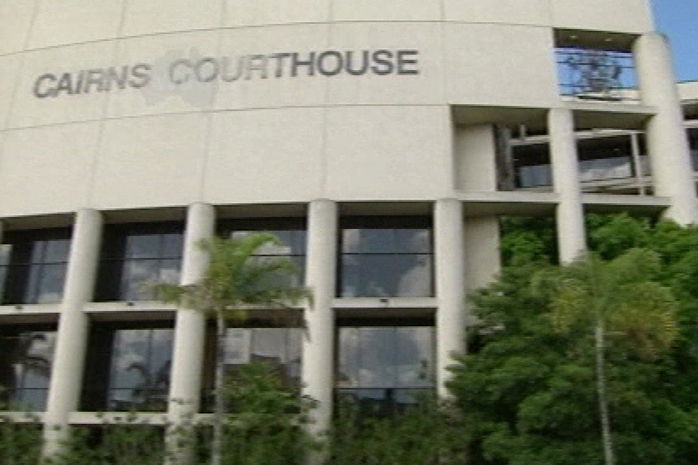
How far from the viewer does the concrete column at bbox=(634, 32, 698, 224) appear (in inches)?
1069

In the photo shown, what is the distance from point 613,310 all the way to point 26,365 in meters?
22.2

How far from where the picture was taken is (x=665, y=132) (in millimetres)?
28234

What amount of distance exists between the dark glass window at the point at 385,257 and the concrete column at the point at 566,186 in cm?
498

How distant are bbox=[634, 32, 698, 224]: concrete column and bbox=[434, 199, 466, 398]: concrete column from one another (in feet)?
27.6

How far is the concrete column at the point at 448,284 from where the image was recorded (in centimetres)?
2402

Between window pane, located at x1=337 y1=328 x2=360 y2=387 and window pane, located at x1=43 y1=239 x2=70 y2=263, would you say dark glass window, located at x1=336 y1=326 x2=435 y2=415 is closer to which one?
window pane, located at x1=337 y1=328 x2=360 y2=387

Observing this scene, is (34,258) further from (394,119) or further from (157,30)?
(394,119)

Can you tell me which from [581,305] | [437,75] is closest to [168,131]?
[437,75]

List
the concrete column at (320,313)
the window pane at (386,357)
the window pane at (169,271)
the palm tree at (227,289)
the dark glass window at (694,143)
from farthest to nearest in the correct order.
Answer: the dark glass window at (694,143) → the window pane at (169,271) → the window pane at (386,357) → the concrete column at (320,313) → the palm tree at (227,289)

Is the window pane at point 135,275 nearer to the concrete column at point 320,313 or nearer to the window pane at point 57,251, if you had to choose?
the window pane at point 57,251

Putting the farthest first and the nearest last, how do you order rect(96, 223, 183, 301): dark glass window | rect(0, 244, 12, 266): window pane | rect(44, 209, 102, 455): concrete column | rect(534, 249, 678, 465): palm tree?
rect(0, 244, 12, 266): window pane, rect(96, 223, 183, 301): dark glass window, rect(44, 209, 102, 455): concrete column, rect(534, 249, 678, 465): palm tree

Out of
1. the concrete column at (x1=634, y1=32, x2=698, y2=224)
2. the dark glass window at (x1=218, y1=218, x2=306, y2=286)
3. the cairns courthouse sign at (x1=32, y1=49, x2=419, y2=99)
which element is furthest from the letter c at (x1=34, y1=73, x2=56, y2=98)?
the concrete column at (x1=634, y1=32, x2=698, y2=224)

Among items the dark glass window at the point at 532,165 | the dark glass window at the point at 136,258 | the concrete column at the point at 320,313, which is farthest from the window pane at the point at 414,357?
the dark glass window at the point at 532,165

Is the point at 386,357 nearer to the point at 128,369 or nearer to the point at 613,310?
the point at 613,310
